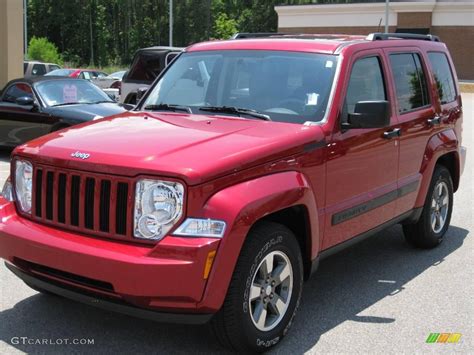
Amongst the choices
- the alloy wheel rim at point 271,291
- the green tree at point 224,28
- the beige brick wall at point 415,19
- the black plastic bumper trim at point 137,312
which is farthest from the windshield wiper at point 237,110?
the green tree at point 224,28

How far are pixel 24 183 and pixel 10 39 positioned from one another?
14.0 meters

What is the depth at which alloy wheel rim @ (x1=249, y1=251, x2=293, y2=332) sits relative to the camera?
12.7 feet

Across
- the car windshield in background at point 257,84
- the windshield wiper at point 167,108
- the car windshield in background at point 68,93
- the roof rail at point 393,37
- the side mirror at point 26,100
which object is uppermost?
the roof rail at point 393,37

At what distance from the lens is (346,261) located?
19.6 ft

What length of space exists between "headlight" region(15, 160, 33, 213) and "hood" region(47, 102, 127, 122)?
6.21 m

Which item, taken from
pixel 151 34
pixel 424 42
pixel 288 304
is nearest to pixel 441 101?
pixel 424 42

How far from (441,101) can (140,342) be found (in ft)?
12.9

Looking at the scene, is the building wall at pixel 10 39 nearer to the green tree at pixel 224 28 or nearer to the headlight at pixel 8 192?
the headlight at pixel 8 192

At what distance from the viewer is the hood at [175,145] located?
356 cm

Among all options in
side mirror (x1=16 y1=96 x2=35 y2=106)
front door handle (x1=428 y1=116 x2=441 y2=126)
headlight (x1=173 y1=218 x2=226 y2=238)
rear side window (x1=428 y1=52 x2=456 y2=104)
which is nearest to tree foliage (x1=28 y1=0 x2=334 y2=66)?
side mirror (x1=16 y1=96 x2=35 y2=106)

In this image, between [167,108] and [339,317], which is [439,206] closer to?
[339,317]

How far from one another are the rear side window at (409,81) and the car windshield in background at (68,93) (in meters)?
6.84

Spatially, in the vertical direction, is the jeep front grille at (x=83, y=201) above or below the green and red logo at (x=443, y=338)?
above

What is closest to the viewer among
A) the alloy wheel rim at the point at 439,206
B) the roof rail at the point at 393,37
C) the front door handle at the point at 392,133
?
the front door handle at the point at 392,133
